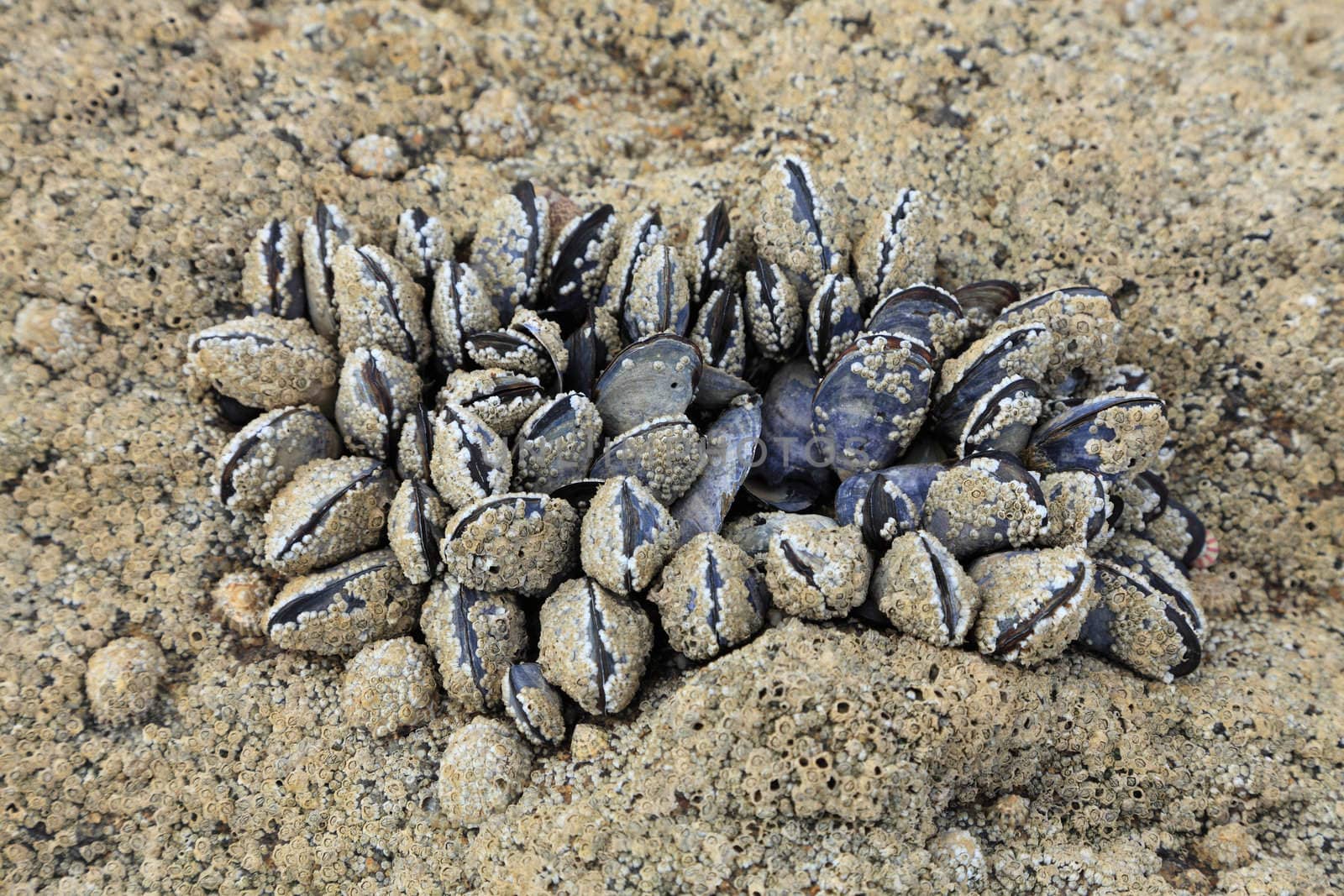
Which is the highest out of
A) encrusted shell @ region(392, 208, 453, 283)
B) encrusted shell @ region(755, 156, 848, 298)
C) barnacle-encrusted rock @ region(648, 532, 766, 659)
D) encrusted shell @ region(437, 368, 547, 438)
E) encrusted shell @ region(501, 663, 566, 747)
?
encrusted shell @ region(755, 156, 848, 298)

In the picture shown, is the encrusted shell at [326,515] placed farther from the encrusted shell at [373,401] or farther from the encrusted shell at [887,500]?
the encrusted shell at [887,500]

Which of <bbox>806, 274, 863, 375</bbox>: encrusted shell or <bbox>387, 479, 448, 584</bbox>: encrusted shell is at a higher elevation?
<bbox>806, 274, 863, 375</bbox>: encrusted shell

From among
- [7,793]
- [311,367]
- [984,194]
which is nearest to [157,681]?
[7,793]

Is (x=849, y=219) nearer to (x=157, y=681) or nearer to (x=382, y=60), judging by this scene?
(x=382, y=60)

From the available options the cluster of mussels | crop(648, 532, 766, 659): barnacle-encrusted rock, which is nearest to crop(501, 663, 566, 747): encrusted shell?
the cluster of mussels

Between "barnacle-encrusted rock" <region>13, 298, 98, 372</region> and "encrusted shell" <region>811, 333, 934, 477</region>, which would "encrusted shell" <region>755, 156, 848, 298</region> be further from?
"barnacle-encrusted rock" <region>13, 298, 98, 372</region>

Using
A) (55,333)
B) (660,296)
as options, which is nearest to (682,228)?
(660,296)
